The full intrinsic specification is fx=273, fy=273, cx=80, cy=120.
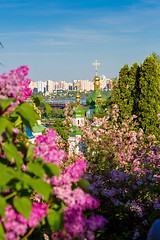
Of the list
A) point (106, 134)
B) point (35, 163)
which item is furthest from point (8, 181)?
point (106, 134)

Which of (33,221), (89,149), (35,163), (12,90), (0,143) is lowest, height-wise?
(89,149)

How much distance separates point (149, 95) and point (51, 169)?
14.3m

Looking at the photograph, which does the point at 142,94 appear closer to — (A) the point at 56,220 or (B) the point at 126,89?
(B) the point at 126,89

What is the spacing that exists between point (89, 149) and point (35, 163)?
484cm

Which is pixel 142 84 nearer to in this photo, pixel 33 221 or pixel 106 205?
pixel 106 205

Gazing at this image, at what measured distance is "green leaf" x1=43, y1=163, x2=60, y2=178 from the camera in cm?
161

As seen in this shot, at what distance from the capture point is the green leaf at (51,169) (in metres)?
1.61

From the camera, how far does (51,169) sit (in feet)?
5.31

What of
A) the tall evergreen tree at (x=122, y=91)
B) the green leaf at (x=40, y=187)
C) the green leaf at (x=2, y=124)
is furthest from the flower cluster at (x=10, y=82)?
the tall evergreen tree at (x=122, y=91)

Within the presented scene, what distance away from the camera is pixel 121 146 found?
21.3ft

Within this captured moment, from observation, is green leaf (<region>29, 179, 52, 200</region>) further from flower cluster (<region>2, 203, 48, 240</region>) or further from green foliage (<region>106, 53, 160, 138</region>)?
green foliage (<region>106, 53, 160, 138</region>)

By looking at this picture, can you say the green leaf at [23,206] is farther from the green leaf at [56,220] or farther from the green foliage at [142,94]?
the green foliage at [142,94]

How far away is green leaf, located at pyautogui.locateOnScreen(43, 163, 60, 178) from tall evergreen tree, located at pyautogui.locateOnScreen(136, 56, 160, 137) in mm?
13955

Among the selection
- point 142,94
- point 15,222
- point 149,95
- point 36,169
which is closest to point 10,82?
point 36,169
